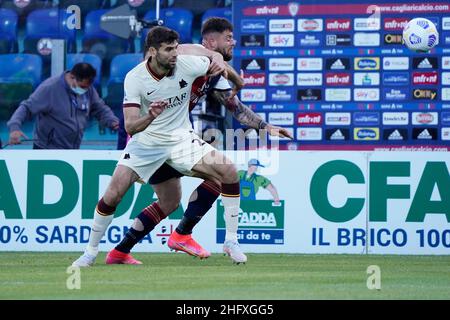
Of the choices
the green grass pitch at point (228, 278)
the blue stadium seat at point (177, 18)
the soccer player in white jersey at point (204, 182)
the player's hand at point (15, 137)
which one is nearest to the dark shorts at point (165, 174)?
the soccer player in white jersey at point (204, 182)

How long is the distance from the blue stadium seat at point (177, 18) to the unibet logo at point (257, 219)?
402 centimetres

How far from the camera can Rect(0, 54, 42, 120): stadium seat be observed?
17703mm

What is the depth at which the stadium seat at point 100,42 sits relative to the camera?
17984mm

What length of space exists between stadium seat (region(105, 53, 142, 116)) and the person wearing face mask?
4.29 ft

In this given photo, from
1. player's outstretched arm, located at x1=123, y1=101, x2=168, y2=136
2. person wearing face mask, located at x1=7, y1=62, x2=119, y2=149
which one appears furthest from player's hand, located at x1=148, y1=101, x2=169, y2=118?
person wearing face mask, located at x1=7, y1=62, x2=119, y2=149

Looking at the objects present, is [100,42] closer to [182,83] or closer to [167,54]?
[182,83]

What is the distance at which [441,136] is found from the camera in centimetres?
1692

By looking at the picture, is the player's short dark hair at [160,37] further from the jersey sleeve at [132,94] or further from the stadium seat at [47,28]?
the stadium seat at [47,28]

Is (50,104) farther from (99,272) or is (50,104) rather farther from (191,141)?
(99,272)

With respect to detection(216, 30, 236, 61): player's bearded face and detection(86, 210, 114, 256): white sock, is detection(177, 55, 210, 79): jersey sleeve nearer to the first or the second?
detection(216, 30, 236, 61): player's bearded face

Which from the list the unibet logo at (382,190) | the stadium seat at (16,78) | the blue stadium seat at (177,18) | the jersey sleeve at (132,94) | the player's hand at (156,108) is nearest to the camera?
the player's hand at (156,108)

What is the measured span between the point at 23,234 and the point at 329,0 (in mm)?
5380

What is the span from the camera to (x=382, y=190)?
14727 millimetres
